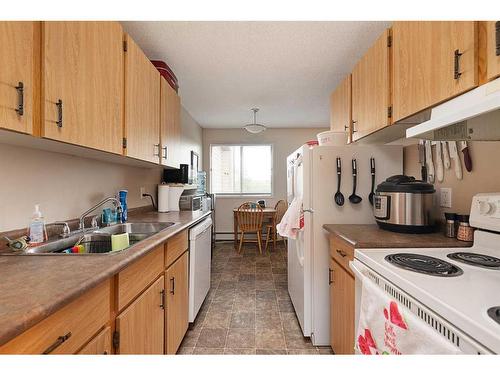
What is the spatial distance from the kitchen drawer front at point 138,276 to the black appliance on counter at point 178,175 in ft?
5.45

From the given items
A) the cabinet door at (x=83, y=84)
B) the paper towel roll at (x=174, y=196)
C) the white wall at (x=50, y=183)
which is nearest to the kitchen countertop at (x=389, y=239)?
the cabinet door at (x=83, y=84)

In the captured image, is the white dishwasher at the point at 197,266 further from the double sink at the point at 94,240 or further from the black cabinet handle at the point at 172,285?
the black cabinet handle at the point at 172,285

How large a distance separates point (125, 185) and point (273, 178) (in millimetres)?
3366

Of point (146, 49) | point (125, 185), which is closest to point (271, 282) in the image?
point (125, 185)

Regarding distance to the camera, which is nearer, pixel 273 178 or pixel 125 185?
pixel 125 185

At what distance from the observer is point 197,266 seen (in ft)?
6.81

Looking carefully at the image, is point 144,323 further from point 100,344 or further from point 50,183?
point 50,183

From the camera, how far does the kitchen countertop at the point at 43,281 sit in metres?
0.53

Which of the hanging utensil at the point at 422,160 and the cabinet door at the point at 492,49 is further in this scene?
the hanging utensil at the point at 422,160

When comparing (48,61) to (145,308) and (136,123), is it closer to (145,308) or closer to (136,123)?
(136,123)

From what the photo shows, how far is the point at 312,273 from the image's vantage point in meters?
1.82

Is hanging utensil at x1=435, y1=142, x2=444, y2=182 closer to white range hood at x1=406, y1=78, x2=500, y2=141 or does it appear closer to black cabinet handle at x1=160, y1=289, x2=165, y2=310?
white range hood at x1=406, y1=78, x2=500, y2=141

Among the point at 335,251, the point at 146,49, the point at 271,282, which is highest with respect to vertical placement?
the point at 146,49

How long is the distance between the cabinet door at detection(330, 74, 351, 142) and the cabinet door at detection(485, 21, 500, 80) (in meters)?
1.12
